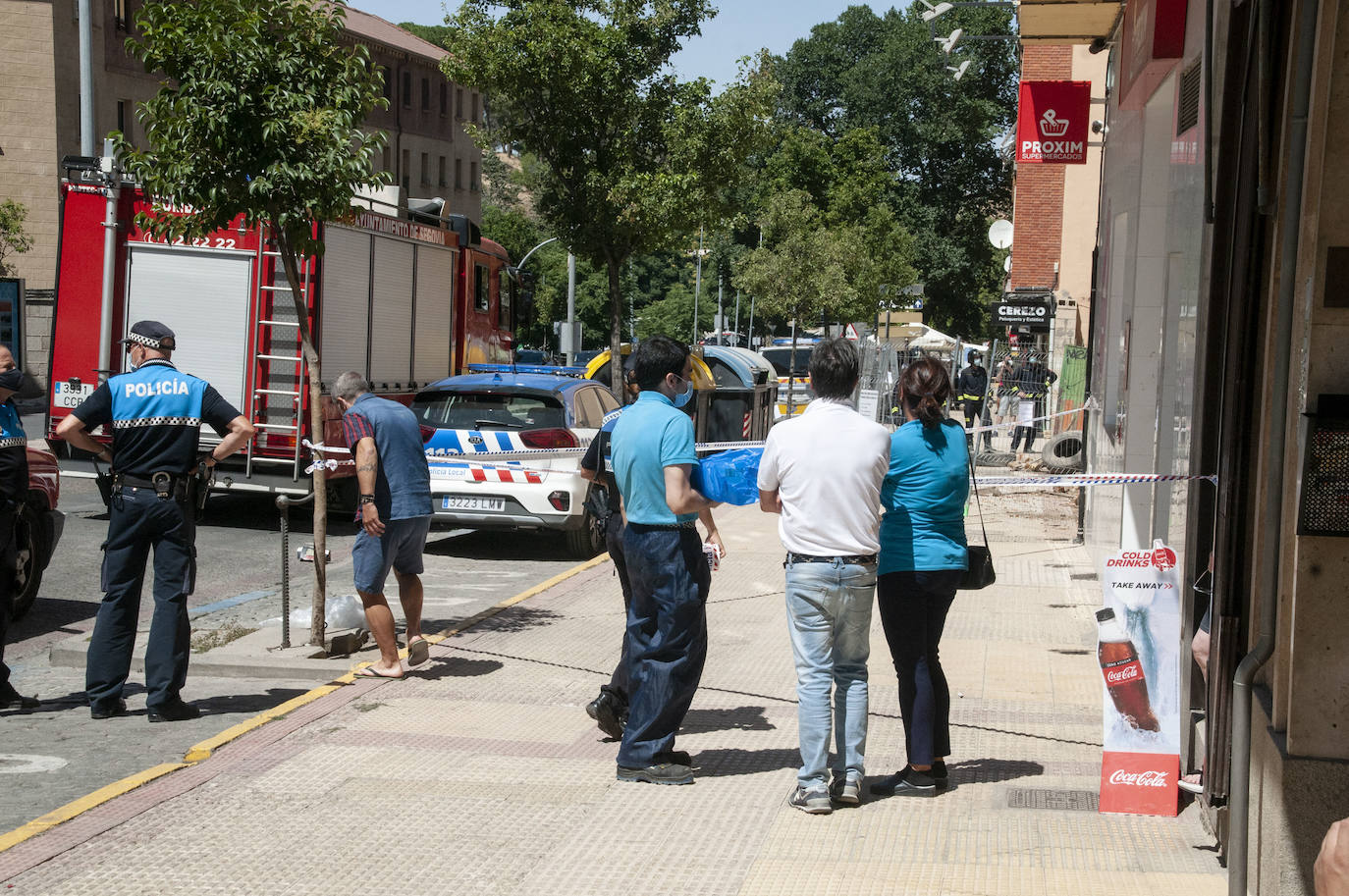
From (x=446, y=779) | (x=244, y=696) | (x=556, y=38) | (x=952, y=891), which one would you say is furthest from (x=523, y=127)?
(x=952, y=891)

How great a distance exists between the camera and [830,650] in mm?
5289

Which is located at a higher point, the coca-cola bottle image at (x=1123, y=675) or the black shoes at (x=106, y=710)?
the coca-cola bottle image at (x=1123, y=675)

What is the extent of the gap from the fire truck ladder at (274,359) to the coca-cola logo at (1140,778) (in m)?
9.61

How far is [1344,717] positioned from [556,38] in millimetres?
18481

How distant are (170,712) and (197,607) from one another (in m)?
3.47

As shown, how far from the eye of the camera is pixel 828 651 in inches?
207

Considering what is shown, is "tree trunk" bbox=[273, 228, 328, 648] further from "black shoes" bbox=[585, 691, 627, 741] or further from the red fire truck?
the red fire truck

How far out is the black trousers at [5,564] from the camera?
6.73 m

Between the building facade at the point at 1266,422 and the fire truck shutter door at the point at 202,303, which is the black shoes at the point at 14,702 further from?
the fire truck shutter door at the point at 202,303

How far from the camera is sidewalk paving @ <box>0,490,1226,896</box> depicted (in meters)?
4.64

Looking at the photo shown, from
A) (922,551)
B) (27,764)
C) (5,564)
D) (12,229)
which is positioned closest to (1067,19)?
(922,551)

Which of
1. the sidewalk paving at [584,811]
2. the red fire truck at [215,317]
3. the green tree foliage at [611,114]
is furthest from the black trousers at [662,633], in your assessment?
the green tree foliage at [611,114]

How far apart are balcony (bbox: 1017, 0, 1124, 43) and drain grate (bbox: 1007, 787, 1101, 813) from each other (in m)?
6.83

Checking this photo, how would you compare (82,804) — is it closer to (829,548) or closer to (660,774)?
(660,774)
